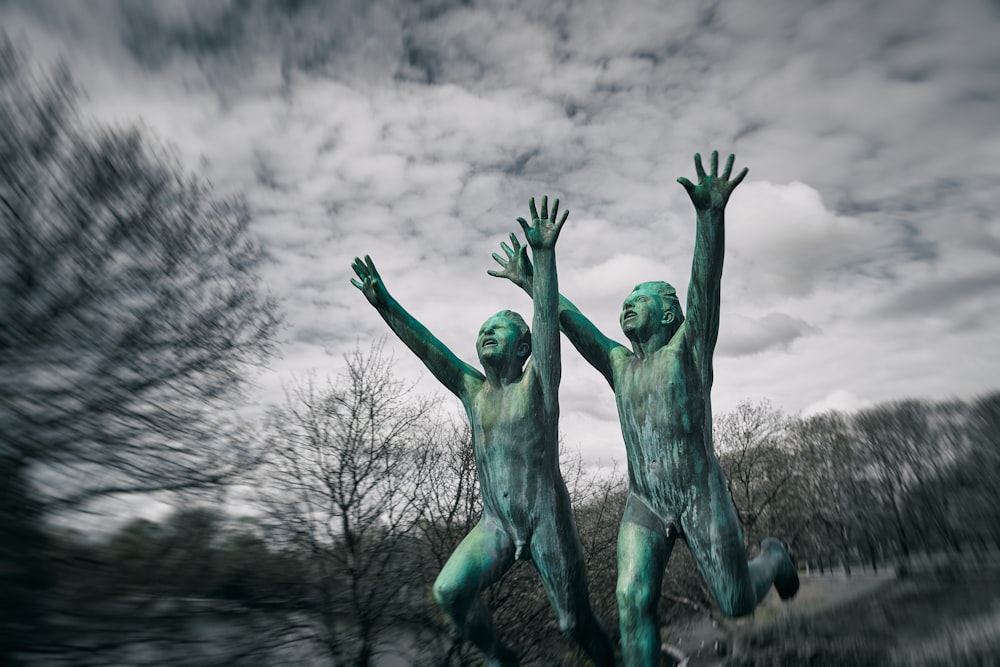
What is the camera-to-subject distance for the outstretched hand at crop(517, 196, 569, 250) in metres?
4.14

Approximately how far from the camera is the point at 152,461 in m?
5.56

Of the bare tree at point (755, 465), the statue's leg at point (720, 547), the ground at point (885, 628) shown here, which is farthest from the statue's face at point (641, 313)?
the bare tree at point (755, 465)

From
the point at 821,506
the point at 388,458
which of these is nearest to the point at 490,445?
the point at 388,458

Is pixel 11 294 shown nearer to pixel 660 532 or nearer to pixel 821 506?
pixel 660 532

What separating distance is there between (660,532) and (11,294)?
499 cm

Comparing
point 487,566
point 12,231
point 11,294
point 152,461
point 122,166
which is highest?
point 122,166

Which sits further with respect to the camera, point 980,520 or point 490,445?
point 980,520

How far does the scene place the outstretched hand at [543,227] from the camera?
4141 mm

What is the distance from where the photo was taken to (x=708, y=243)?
11.9 ft

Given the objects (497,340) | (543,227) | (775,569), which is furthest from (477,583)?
(543,227)

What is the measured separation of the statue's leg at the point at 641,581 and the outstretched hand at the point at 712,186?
1785 millimetres

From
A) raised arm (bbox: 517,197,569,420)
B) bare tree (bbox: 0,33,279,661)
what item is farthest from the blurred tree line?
raised arm (bbox: 517,197,569,420)

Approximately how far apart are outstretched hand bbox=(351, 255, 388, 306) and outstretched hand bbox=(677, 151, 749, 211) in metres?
2.18

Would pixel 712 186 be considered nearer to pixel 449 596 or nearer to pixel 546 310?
pixel 546 310
